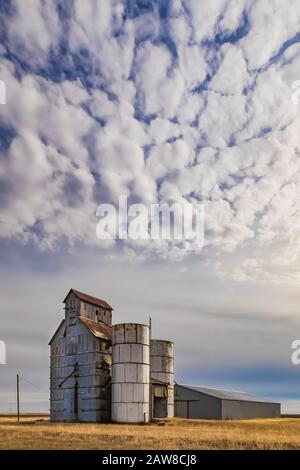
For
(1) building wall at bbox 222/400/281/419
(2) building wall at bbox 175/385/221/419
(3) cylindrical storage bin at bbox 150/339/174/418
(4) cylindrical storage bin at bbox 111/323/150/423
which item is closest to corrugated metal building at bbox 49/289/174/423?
(4) cylindrical storage bin at bbox 111/323/150/423

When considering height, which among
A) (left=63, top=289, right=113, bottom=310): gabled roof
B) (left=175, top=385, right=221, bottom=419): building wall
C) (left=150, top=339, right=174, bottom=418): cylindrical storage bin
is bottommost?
(left=175, top=385, right=221, bottom=419): building wall

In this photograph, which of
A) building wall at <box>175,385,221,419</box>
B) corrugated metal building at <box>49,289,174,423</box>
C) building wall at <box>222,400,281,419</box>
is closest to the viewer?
corrugated metal building at <box>49,289,174,423</box>

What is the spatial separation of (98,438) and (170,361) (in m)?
37.7

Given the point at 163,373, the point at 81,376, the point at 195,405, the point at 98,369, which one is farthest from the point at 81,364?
the point at 195,405

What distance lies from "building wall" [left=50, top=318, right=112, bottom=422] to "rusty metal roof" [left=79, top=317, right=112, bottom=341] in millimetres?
465

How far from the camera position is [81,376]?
53.2 metres

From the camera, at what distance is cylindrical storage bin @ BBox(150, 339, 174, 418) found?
60.0 meters

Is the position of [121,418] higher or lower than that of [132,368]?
lower

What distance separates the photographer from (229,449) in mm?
23469

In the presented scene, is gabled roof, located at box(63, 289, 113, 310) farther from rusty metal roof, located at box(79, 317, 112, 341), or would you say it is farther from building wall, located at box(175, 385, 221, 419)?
building wall, located at box(175, 385, 221, 419)

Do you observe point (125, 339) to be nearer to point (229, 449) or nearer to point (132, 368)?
point (132, 368)

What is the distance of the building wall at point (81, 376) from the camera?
52000 millimetres

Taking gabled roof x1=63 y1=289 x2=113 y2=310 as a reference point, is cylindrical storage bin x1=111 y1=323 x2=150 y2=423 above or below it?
below
